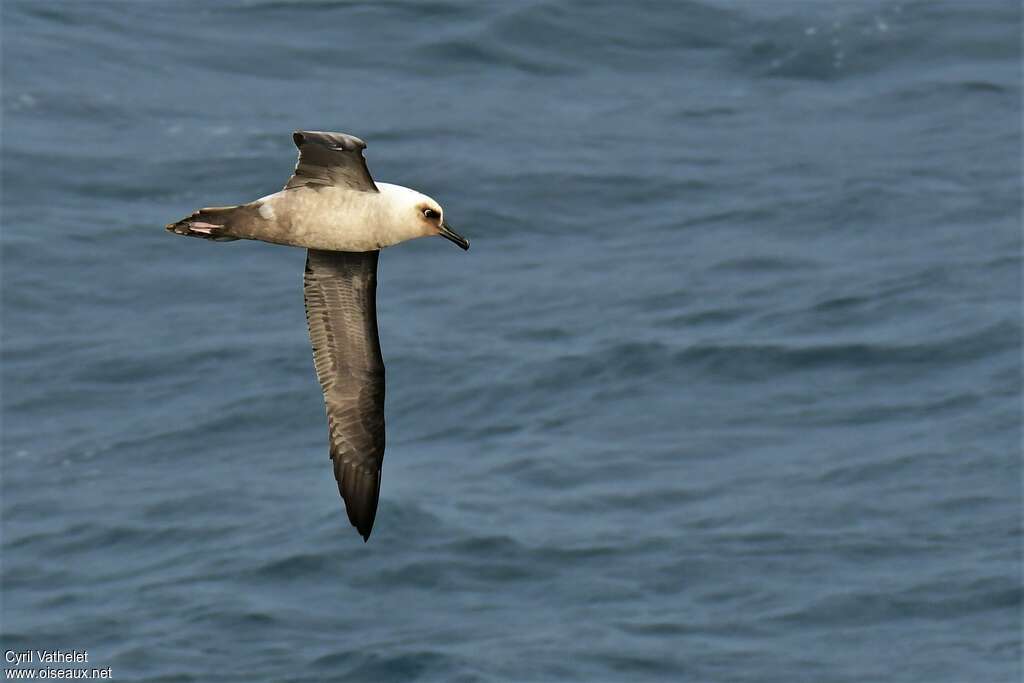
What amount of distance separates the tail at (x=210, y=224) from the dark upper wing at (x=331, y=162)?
61 cm

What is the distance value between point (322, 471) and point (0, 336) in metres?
13.9

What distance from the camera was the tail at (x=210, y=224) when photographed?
61.3 ft

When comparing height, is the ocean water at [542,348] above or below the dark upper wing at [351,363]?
below

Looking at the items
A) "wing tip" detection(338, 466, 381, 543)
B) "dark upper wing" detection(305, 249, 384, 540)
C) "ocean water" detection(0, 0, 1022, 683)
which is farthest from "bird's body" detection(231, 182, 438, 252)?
"ocean water" detection(0, 0, 1022, 683)

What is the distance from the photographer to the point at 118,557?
54.5 metres

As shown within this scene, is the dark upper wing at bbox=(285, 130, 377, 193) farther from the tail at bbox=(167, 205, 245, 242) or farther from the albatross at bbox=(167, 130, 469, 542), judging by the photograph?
the tail at bbox=(167, 205, 245, 242)

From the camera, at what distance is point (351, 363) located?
833 inches

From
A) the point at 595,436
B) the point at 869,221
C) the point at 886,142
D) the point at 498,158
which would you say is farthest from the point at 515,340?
the point at 886,142

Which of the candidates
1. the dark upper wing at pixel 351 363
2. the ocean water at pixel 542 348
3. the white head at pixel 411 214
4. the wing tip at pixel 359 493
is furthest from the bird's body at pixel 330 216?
the ocean water at pixel 542 348

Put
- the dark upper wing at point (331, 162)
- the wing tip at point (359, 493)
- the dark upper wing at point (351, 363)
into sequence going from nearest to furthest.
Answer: the dark upper wing at point (331, 162) < the dark upper wing at point (351, 363) < the wing tip at point (359, 493)

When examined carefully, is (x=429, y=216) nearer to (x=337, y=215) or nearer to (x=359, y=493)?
(x=337, y=215)

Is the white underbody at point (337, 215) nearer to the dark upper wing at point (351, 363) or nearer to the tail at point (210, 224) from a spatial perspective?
the tail at point (210, 224)

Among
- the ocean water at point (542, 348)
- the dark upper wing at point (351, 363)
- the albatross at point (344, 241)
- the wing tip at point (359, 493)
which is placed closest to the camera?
the albatross at point (344, 241)

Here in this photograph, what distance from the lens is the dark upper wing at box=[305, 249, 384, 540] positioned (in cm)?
2059
